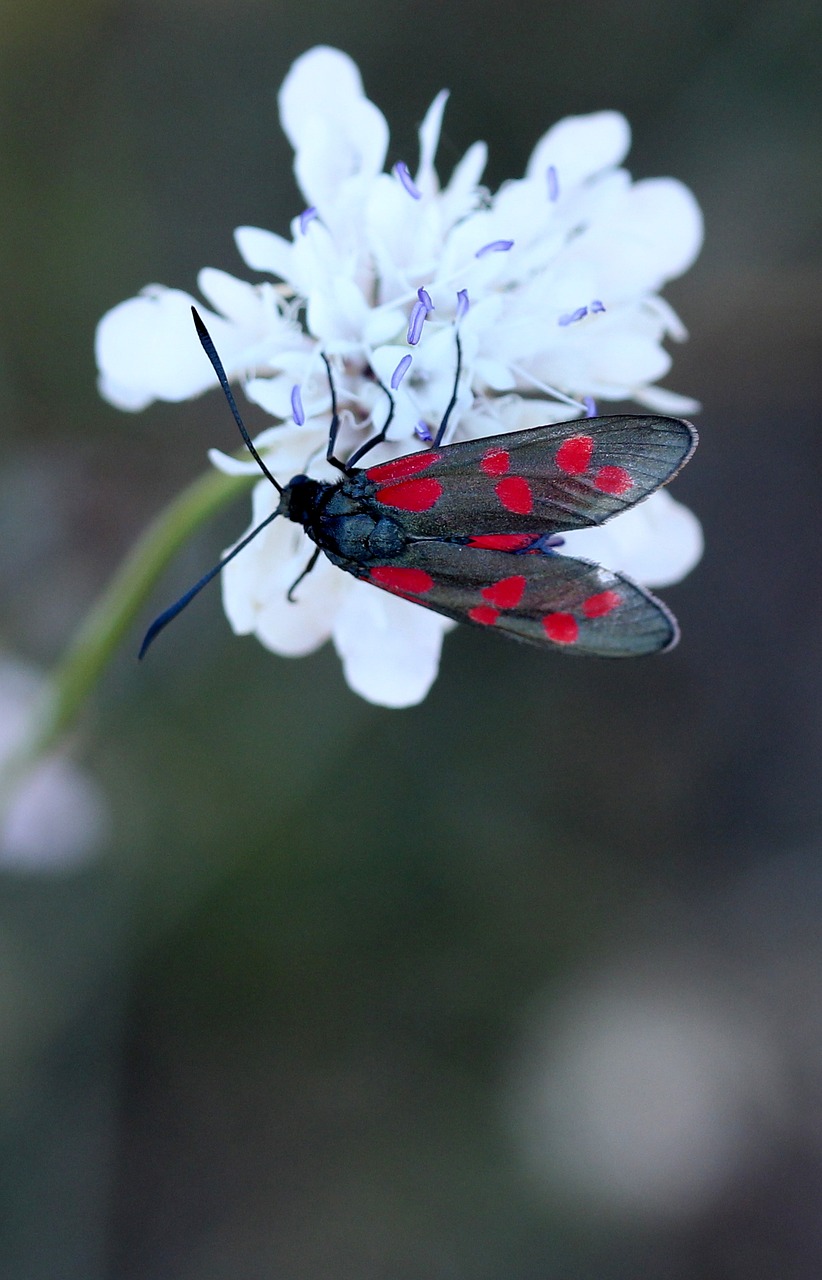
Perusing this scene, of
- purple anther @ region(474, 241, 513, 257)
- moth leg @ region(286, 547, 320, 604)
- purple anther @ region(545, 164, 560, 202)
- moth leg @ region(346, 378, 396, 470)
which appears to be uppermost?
purple anther @ region(545, 164, 560, 202)

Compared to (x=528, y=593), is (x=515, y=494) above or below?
above

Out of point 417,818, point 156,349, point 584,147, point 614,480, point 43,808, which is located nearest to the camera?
point 614,480

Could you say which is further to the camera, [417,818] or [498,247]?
[417,818]

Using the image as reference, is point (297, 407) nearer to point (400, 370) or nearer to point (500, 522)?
point (400, 370)

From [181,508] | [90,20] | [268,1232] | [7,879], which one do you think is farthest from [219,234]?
[268,1232]

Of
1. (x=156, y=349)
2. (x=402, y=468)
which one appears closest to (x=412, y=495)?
(x=402, y=468)

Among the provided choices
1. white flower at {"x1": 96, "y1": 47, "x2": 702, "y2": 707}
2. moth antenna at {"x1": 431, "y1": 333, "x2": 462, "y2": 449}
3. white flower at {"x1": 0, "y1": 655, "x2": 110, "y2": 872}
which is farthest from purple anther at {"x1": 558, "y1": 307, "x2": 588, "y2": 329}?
white flower at {"x1": 0, "y1": 655, "x2": 110, "y2": 872}

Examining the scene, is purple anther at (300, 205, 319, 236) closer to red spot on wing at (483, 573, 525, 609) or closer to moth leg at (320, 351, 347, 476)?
moth leg at (320, 351, 347, 476)

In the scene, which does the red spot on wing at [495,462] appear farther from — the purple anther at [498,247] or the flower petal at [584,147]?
the flower petal at [584,147]
